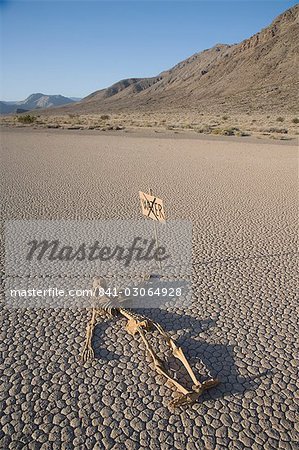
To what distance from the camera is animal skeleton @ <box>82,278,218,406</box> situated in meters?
3.74

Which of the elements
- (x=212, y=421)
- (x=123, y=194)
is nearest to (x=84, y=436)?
(x=212, y=421)

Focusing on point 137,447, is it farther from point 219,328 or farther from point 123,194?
point 123,194

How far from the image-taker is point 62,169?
1680 cm

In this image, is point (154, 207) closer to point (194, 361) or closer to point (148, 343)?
point (148, 343)

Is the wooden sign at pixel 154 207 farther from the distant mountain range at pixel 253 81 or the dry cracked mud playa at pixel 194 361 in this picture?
the distant mountain range at pixel 253 81

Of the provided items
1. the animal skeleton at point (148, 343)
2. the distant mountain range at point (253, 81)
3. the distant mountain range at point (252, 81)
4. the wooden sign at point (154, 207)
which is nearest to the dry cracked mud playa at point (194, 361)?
the animal skeleton at point (148, 343)

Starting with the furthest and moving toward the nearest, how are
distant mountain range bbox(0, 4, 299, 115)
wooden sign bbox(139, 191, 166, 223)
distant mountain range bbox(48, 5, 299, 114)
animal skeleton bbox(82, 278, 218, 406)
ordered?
distant mountain range bbox(48, 5, 299, 114), distant mountain range bbox(0, 4, 299, 115), wooden sign bbox(139, 191, 166, 223), animal skeleton bbox(82, 278, 218, 406)

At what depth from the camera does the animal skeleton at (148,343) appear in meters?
3.74

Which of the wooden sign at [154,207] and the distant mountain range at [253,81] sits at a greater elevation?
the distant mountain range at [253,81]

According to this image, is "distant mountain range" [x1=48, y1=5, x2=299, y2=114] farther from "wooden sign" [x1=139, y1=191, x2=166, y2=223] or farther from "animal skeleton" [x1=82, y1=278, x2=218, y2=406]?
"animal skeleton" [x1=82, y1=278, x2=218, y2=406]

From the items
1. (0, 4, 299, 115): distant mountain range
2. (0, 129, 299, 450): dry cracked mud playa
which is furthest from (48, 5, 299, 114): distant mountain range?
(0, 129, 299, 450): dry cracked mud playa

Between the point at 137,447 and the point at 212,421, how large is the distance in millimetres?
708

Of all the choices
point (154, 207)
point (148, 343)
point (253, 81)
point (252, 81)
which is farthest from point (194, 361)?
point (252, 81)

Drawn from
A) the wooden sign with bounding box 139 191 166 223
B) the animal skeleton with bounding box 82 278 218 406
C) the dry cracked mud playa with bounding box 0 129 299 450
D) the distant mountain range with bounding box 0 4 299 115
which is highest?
the distant mountain range with bounding box 0 4 299 115
